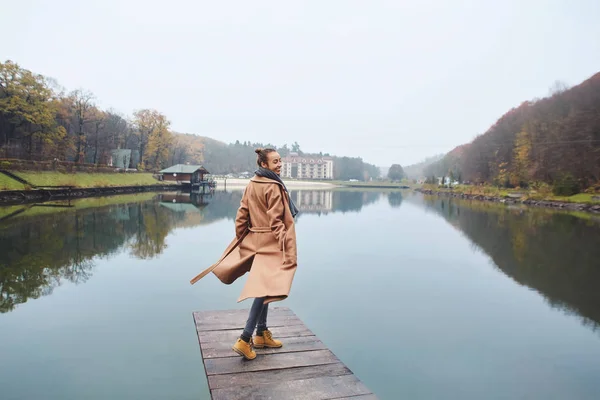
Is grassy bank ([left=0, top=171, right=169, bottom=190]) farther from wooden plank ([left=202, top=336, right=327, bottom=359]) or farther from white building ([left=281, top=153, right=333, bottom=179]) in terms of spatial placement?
white building ([left=281, top=153, right=333, bottom=179])

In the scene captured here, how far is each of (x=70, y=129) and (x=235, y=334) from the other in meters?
53.0

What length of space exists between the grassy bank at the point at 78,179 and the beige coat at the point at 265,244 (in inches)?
1049

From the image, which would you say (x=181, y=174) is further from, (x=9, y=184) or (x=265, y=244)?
(x=265, y=244)

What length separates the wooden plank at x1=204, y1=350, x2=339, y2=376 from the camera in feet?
11.4

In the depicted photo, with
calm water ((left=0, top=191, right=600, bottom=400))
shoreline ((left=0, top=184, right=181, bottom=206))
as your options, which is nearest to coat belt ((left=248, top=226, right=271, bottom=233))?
calm water ((left=0, top=191, right=600, bottom=400))

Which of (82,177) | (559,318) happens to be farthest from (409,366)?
(82,177)

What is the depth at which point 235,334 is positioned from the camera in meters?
4.29

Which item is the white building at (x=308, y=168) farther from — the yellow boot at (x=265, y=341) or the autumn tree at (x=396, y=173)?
the yellow boot at (x=265, y=341)

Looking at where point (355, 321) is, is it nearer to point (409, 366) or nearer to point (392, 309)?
point (392, 309)

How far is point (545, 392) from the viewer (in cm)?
395

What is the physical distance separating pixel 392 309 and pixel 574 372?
2429 mm

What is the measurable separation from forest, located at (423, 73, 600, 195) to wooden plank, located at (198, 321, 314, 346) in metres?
36.2

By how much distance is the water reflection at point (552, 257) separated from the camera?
22.9ft

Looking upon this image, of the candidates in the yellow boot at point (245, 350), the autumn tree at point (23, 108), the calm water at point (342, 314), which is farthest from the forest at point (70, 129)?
the yellow boot at point (245, 350)
